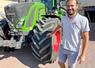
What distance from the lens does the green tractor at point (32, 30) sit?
701 centimetres

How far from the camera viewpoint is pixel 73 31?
15.8 feet

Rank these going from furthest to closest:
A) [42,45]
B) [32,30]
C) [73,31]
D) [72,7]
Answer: [32,30] → [42,45] → [73,31] → [72,7]

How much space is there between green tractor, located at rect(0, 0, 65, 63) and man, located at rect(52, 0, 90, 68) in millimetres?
1934

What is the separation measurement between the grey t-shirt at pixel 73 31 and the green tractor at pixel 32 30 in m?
2.01

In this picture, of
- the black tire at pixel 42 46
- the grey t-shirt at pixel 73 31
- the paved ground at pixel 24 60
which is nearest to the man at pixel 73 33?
the grey t-shirt at pixel 73 31

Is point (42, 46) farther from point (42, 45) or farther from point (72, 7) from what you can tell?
point (72, 7)

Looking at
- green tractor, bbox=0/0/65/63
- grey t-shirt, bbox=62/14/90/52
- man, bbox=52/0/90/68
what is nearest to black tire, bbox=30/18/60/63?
green tractor, bbox=0/0/65/63

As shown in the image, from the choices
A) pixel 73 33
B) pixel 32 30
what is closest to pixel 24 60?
pixel 32 30

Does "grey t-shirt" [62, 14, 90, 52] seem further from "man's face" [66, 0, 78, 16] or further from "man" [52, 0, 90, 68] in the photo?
"man's face" [66, 0, 78, 16]

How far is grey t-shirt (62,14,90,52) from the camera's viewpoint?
15.5 ft

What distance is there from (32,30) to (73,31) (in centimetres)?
283

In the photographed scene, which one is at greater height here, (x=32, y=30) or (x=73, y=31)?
(x=73, y=31)

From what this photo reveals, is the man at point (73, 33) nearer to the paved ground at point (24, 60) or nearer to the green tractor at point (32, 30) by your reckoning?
the green tractor at point (32, 30)

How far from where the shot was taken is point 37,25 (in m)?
7.29
